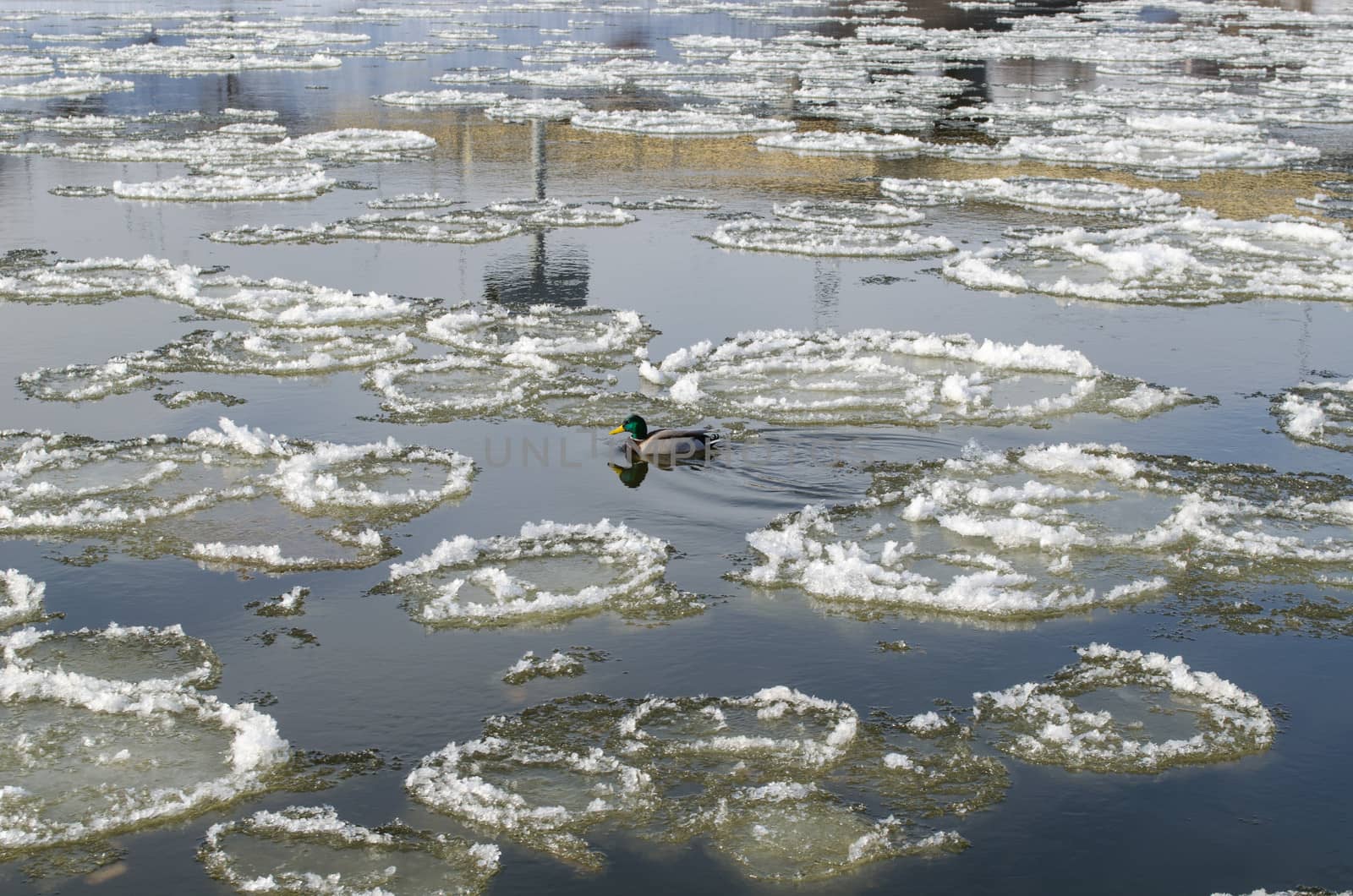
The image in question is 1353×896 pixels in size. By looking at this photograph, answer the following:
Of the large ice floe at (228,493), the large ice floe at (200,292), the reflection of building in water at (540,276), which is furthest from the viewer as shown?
the reflection of building in water at (540,276)

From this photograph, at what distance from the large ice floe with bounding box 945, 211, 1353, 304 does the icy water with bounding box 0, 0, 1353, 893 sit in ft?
0.31

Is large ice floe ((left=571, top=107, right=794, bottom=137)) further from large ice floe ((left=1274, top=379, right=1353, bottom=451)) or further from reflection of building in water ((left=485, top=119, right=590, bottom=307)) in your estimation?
large ice floe ((left=1274, top=379, right=1353, bottom=451))

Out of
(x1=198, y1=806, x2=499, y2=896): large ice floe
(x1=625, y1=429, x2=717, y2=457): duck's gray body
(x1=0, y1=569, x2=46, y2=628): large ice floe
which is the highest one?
(x1=625, y1=429, x2=717, y2=457): duck's gray body

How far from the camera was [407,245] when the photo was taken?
54.6ft

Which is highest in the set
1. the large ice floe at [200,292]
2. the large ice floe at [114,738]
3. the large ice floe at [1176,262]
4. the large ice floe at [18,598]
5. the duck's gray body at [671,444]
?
the large ice floe at [1176,262]

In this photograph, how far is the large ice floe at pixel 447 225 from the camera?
16.9 metres

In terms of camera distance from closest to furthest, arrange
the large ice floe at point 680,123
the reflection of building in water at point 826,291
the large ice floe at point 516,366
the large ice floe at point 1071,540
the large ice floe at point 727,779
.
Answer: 1. the large ice floe at point 727,779
2. the large ice floe at point 1071,540
3. the large ice floe at point 516,366
4. the reflection of building in water at point 826,291
5. the large ice floe at point 680,123

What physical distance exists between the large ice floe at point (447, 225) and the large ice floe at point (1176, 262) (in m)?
4.71

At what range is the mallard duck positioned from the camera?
9.82 metres

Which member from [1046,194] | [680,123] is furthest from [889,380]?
[680,123]

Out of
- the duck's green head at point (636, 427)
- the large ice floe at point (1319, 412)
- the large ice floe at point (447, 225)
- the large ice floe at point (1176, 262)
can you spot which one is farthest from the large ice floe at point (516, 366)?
the large ice floe at point (1319, 412)

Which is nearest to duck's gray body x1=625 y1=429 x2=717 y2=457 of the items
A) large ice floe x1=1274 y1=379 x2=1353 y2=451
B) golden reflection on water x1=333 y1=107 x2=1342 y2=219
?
large ice floe x1=1274 y1=379 x2=1353 y2=451

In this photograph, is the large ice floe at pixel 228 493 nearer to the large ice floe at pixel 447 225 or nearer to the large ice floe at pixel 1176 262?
the large ice floe at pixel 447 225

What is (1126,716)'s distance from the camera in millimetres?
6945
